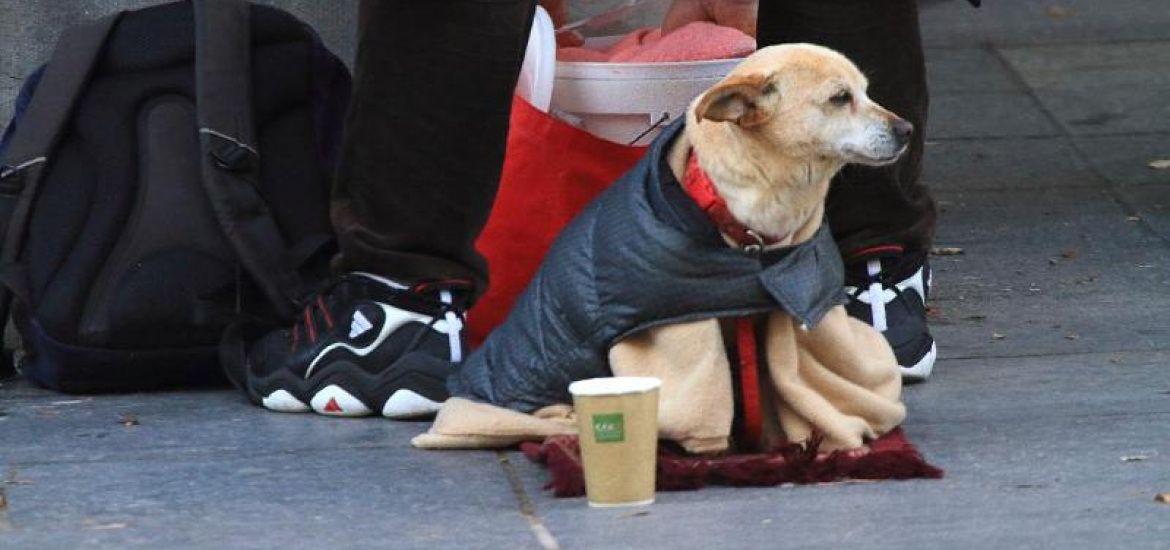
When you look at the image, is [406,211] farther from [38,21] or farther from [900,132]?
[38,21]

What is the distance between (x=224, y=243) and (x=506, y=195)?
612 millimetres

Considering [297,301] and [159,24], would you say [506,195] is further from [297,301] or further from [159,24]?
[159,24]

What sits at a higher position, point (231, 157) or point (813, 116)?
point (813, 116)

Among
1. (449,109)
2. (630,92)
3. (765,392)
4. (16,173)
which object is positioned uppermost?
(449,109)

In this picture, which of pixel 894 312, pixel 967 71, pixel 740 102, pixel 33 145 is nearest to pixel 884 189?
pixel 894 312

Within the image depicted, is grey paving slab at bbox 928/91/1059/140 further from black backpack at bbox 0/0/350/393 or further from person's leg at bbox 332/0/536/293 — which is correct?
person's leg at bbox 332/0/536/293

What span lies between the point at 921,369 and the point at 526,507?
1.14 m

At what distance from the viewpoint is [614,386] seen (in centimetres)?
343

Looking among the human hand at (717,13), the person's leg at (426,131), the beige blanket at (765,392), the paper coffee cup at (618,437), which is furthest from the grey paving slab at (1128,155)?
the paper coffee cup at (618,437)

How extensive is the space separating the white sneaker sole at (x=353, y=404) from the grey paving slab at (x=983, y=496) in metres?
0.47

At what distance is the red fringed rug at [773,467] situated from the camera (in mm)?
3668

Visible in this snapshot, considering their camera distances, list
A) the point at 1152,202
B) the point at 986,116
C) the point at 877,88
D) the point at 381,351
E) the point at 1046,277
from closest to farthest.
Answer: the point at 381,351
the point at 877,88
the point at 1046,277
the point at 1152,202
the point at 986,116

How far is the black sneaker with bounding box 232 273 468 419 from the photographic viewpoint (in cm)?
421

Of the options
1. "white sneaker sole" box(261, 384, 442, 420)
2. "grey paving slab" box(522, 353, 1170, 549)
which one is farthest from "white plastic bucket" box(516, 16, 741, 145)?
"grey paving slab" box(522, 353, 1170, 549)
